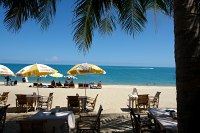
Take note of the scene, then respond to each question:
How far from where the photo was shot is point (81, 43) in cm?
706

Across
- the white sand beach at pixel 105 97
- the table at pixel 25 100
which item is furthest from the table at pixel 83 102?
the table at pixel 25 100

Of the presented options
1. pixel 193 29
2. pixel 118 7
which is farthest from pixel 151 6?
pixel 193 29

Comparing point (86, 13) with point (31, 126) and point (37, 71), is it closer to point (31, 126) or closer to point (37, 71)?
point (31, 126)

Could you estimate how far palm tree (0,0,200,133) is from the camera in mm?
3107

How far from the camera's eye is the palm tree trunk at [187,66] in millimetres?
3086

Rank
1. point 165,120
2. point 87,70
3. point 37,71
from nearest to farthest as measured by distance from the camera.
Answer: point 165,120 → point 37,71 → point 87,70

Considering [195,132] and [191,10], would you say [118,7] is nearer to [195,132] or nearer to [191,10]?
[191,10]

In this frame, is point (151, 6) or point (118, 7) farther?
point (151, 6)

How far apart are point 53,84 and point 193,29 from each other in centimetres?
2547

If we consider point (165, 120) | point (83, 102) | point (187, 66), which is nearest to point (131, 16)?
point (165, 120)

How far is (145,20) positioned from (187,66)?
411cm

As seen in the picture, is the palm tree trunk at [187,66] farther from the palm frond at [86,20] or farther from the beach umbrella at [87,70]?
the beach umbrella at [87,70]

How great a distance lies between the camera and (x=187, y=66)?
312cm

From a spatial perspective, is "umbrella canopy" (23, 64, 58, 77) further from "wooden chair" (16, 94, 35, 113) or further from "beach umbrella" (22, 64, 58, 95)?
"wooden chair" (16, 94, 35, 113)
